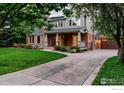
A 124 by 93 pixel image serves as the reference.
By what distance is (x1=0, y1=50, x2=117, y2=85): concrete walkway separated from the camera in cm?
389

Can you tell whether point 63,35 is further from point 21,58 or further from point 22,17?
point 22,17

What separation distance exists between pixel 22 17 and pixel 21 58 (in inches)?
32.3

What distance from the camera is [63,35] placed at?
4090 millimetres

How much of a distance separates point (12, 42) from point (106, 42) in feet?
5.29

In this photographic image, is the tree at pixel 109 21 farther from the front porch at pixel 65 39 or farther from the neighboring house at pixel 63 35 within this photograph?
the front porch at pixel 65 39

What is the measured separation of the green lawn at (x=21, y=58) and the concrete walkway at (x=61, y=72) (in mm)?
108

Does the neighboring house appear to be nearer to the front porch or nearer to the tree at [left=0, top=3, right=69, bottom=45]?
the front porch

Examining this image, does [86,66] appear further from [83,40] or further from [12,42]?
[12,42]
